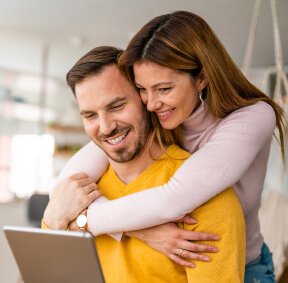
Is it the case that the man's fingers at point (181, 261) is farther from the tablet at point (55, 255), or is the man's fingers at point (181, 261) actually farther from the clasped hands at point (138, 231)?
the tablet at point (55, 255)

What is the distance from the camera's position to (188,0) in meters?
3.26

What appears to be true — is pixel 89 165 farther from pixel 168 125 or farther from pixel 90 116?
pixel 168 125

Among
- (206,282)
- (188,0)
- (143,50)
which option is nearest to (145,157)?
(143,50)

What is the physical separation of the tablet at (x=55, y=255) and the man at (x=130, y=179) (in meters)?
0.29

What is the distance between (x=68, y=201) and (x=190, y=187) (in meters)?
0.39

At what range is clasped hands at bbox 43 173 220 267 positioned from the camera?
977mm

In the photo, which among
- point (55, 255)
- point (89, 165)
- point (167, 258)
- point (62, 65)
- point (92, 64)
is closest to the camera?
point (55, 255)

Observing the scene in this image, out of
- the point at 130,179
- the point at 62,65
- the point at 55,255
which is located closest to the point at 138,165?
the point at 130,179

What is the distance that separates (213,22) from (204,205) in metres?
3.07

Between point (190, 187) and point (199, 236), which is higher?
point (190, 187)

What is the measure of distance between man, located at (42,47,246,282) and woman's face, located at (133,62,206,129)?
0.06 metres

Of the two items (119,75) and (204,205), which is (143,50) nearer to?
(119,75)

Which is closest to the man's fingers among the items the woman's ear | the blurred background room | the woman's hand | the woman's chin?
the woman's hand

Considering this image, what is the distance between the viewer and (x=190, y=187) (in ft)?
3.08
